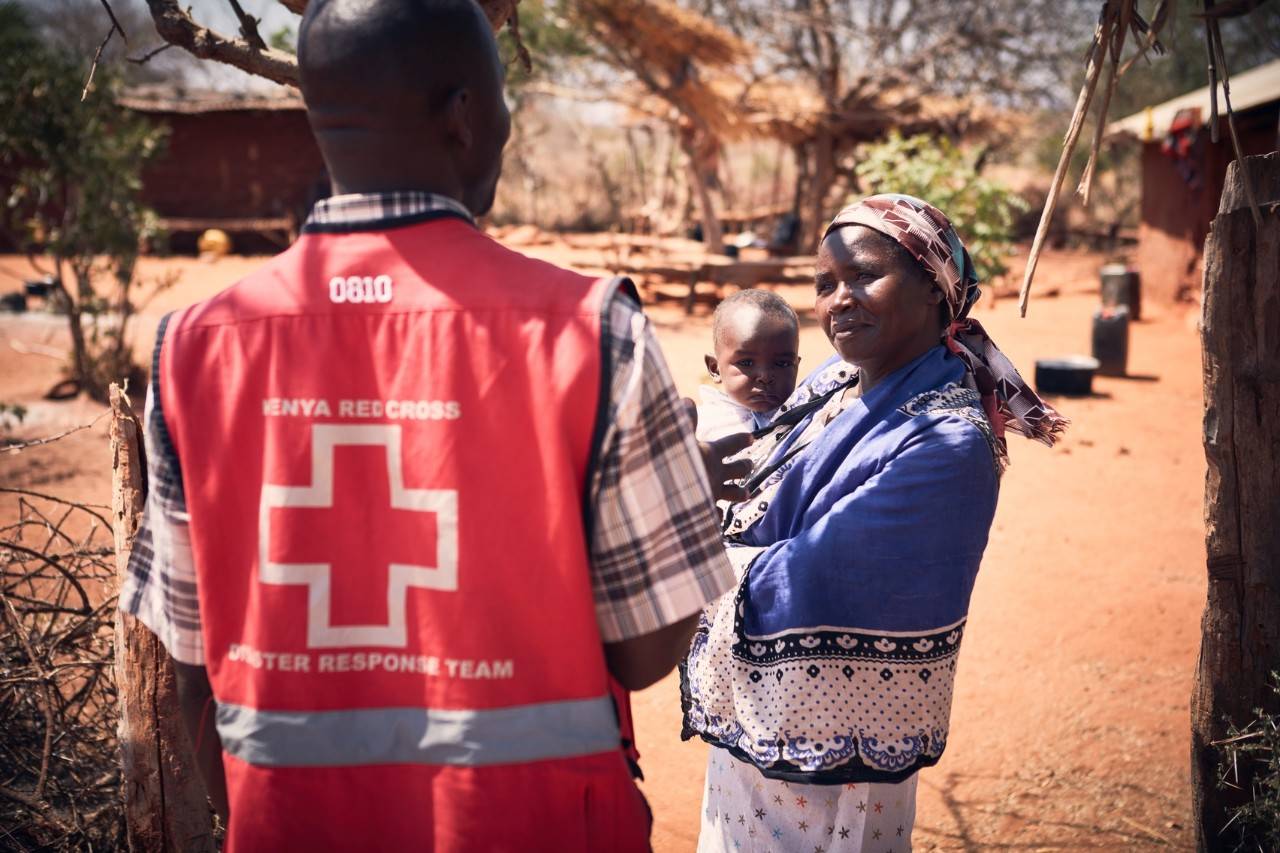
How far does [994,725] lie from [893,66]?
15.4 m

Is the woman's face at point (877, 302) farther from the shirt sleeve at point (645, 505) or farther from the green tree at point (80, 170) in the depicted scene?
the green tree at point (80, 170)

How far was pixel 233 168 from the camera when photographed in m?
19.6

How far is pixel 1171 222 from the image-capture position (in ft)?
44.7

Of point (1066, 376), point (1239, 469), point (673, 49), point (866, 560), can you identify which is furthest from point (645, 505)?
point (673, 49)

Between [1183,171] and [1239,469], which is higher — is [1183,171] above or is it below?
above

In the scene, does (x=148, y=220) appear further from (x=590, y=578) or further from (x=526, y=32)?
(x=526, y=32)

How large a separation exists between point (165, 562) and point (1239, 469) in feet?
7.75

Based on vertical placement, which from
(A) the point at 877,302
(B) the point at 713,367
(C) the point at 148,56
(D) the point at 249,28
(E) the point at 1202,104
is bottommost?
(B) the point at 713,367

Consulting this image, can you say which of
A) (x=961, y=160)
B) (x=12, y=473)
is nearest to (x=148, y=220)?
(x=12, y=473)

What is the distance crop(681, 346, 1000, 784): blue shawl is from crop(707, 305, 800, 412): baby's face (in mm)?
466

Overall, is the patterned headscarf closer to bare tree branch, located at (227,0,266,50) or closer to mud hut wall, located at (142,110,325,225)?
bare tree branch, located at (227,0,266,50)

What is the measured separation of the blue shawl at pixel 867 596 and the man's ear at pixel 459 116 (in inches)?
40.4

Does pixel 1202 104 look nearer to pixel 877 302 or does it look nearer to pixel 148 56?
pixel 877 302

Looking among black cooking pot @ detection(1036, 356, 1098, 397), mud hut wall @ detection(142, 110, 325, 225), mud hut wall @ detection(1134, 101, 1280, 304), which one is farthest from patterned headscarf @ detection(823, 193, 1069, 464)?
mud hut wall @ detection(142, 110, 325, 225)
